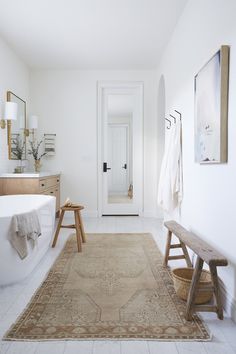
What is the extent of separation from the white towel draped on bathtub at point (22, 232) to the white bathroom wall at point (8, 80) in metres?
2.10

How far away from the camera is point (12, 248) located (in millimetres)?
2480

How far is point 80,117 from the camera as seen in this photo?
5914 millimetres

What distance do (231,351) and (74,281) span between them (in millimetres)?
1417

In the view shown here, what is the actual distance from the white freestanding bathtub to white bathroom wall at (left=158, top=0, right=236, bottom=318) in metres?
1.47

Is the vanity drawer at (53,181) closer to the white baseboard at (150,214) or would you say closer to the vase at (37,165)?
the vase at (37,165)

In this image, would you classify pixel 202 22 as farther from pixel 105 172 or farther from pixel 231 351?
pixel 105 172

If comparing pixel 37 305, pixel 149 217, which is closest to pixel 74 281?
pixel 37 305

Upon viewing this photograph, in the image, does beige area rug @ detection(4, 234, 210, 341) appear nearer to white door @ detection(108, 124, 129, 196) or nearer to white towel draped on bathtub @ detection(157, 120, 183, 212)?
white towel draped on bathtub @ detection(157, 120, 183, 212)

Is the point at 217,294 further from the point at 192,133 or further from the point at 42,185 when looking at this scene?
the point at 42,185

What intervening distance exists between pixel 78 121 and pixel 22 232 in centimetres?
372

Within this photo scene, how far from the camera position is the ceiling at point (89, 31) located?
3508mm

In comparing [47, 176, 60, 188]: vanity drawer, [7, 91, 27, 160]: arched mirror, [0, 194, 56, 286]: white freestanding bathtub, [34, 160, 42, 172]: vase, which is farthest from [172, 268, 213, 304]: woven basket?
[34, 160, 42, 172]: vase

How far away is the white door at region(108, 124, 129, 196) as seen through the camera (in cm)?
601

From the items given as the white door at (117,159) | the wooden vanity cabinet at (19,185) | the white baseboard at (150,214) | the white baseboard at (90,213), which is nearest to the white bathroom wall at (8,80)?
the wooden vanity cabinet at (19,185)
